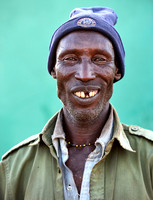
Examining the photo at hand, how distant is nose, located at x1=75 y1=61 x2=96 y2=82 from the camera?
1.98 m

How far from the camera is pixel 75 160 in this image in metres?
2.11

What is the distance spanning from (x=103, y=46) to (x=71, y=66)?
11.0 inches

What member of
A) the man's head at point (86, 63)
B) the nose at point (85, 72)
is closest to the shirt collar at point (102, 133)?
the man's head at point (86, 63)

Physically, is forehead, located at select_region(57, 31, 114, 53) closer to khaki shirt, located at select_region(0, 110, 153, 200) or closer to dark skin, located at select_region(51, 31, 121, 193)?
dark skin, located at select_region(51, 31, 121, 193)

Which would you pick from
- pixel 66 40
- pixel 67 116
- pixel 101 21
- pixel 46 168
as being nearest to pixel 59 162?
pixel 46 168

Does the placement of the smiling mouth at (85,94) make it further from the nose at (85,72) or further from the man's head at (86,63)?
the nose at (85,72)

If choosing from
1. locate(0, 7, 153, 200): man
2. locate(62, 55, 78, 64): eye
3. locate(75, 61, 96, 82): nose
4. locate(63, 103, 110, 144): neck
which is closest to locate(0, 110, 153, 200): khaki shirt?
locate(0, 7, 153, 200): man

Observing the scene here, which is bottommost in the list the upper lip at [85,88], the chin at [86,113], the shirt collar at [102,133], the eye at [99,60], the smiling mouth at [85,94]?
the shirt collar at [102,133]

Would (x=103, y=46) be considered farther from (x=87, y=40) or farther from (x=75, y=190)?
(x=75, y=190)

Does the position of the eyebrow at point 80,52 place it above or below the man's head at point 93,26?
below

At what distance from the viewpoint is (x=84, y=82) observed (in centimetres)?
201

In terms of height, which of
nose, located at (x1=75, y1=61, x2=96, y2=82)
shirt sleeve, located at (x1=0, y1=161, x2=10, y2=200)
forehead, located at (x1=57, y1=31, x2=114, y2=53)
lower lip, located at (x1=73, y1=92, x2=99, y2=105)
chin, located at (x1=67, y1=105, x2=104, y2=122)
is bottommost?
shirt sleeve, located at (x1=0, y1=161, x2=10, y2=200)

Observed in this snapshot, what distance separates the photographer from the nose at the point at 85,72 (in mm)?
1980

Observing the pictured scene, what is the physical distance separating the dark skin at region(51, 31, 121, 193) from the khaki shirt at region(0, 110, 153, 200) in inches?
6.5
